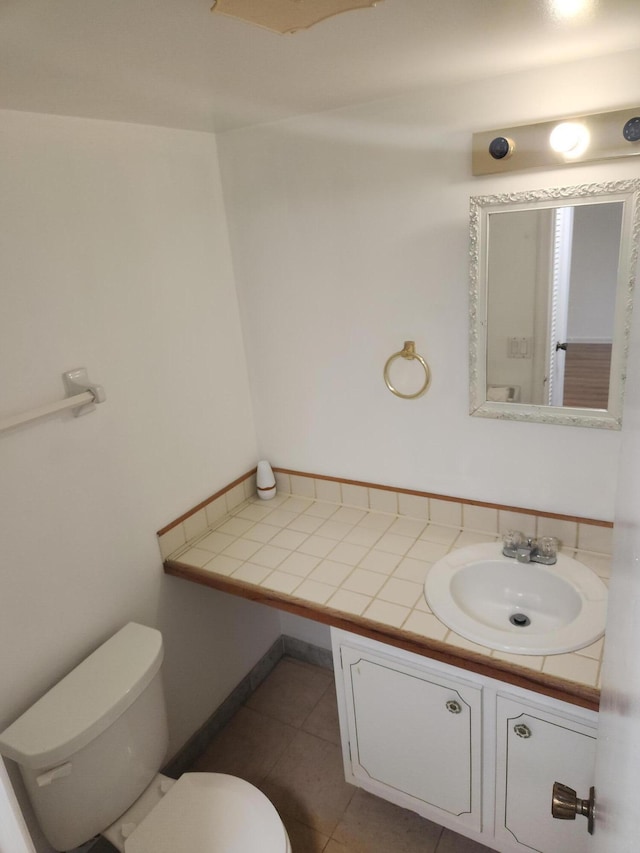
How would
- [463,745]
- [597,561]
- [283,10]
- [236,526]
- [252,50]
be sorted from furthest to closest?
[236,526] → [597,561] → [463,745] → [252,50] → [283,10]

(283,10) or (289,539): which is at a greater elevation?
(283,10)

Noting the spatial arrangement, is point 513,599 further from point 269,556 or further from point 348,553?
point 269,556

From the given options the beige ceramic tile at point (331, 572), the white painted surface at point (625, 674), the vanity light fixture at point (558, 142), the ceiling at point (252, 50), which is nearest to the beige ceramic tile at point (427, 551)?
the beige ceramic tile at point (331, 572)

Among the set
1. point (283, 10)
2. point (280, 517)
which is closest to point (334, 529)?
point (280, 517)

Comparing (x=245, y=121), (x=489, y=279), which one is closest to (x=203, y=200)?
(x=245, y=121)

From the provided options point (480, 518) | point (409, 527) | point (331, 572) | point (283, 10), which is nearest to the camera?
point (283, 10)

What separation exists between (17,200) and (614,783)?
154 cm

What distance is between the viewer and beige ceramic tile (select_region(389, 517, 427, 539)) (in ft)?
6.08

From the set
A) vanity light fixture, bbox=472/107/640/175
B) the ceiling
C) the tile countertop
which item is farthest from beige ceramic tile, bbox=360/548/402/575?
the ceiling

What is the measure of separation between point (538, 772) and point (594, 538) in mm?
638

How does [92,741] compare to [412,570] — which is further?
[412,570]

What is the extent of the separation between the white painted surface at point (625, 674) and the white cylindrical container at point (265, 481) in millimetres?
1518

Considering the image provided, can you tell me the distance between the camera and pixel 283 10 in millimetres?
799

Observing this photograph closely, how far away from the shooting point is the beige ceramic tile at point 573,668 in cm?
122
